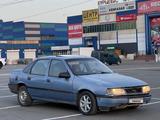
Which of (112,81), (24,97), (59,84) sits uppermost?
(112,81)

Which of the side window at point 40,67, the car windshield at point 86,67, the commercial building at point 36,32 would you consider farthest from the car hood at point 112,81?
the commercial building at point 36,32

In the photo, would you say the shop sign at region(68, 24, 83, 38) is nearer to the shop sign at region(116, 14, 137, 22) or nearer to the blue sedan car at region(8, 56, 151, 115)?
the shop sign at region(116, 14, 137, 22)

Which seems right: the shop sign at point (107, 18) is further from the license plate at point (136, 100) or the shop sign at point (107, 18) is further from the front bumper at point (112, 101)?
the front bumper at point (112, 101)

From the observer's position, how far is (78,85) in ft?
38.5

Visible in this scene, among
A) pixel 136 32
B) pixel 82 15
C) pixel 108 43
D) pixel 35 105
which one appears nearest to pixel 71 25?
pixel 82 15

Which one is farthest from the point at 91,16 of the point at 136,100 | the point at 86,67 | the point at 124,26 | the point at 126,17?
the point at 136,100

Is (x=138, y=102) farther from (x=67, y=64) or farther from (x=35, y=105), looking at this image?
(x=35, y=105)

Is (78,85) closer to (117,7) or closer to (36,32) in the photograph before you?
(117,7)

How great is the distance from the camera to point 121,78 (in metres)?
11.7

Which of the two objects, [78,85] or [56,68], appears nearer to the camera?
[78,85]

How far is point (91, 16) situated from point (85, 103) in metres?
105

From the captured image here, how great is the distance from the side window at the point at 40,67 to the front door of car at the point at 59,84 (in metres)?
0.28

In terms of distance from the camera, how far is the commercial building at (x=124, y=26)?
9681cm

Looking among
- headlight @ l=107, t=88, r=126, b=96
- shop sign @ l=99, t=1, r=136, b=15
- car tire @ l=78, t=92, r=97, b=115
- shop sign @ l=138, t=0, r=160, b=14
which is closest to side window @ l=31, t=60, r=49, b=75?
car tire @ l=78, t=92, r=97, b=115
